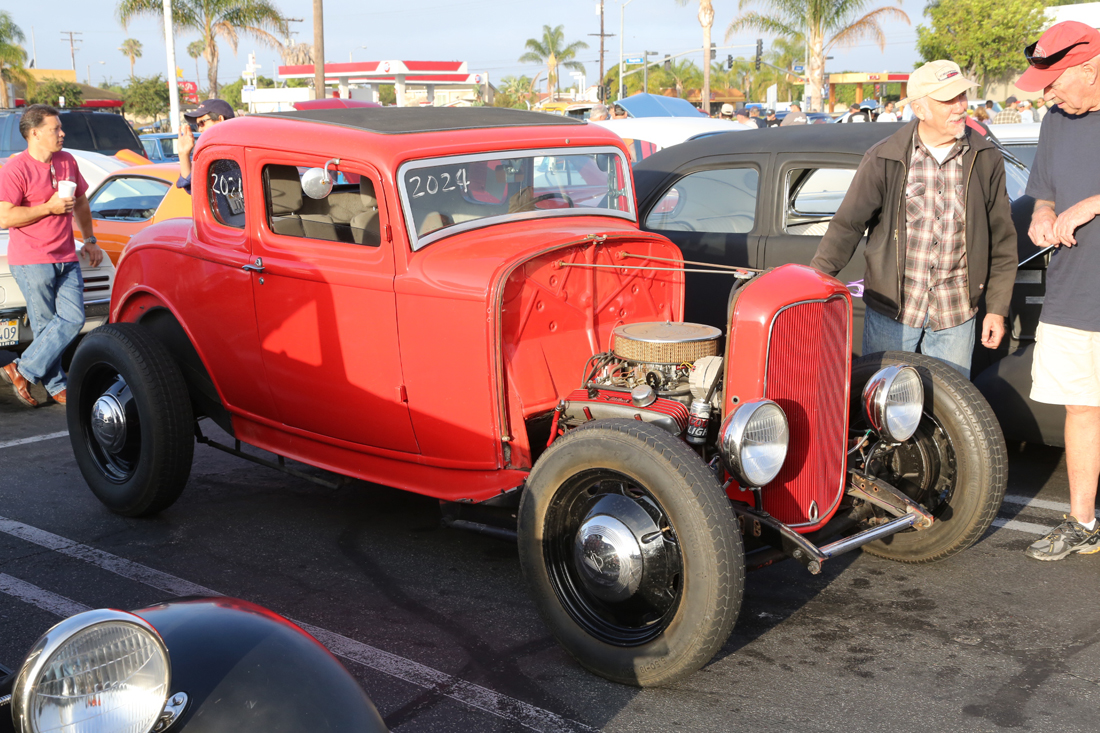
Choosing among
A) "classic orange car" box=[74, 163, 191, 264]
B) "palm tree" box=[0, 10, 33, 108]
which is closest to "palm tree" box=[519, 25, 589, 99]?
"palm tree" box=[0, 10, 33, 108]

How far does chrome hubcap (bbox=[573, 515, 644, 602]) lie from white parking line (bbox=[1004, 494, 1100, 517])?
2.49m

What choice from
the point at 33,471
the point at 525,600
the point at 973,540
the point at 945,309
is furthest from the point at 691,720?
the point at 33,471

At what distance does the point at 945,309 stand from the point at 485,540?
219 centimetres

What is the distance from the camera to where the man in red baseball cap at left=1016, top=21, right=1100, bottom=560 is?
3662mm

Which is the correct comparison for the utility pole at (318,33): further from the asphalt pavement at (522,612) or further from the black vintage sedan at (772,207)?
the asphalt pavement at (522,612)

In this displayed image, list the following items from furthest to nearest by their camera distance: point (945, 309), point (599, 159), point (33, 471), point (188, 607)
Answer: point (33, 471) < point (599, 159) < point (945, 309) < point (188, 607)

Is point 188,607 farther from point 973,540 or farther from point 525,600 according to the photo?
point 973,540

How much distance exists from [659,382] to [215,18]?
3076 cm

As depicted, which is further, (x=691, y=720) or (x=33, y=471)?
(x=33, y=471)

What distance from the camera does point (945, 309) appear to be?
4.12 m

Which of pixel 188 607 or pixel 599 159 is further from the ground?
pixel 599 159

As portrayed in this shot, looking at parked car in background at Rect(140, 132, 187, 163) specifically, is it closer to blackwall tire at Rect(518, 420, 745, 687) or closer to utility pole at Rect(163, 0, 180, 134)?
utility pole at Rect(163, 0, 180, 134)

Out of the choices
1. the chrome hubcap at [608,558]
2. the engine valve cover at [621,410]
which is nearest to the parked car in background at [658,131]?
the engine valve cover at [621,410]

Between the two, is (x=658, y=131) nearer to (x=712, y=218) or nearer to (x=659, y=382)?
(x=712, y=218)
